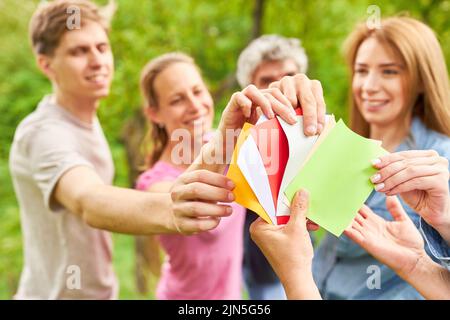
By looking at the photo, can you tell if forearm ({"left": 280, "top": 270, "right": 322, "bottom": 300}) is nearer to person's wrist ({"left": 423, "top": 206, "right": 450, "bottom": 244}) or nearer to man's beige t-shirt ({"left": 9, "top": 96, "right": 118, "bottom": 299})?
person's wrist ({"left": 423, "top": 206, "right": 450, "bottom": 244})

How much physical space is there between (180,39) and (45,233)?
9.46 feet

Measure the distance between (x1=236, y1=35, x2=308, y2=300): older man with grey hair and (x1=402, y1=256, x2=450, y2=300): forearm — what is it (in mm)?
1061

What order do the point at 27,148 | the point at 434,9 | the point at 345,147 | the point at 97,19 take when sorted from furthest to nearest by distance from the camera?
1. the point at 434,9
2. the point at 97,19
3. the point at 27,148
4. the point at 345,147

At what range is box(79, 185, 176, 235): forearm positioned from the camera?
4.89 ft

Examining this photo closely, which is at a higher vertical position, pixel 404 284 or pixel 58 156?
pixel 58 156

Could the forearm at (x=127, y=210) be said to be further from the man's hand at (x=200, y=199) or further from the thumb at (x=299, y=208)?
the thumb at (x=299, y=208)

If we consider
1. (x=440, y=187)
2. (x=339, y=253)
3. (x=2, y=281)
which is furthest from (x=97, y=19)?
(x=2, y=281)

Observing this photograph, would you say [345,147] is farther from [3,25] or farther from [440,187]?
[3,25]

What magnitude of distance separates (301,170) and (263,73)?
151cm

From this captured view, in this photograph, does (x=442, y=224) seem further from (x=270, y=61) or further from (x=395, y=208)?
(x=270, y=61)

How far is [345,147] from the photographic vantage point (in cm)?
127

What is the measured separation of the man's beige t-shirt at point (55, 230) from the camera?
2012 mm

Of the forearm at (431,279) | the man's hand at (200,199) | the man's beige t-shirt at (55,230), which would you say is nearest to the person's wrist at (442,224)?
the forearm at (431,279)

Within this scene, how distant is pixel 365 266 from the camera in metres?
2.01
